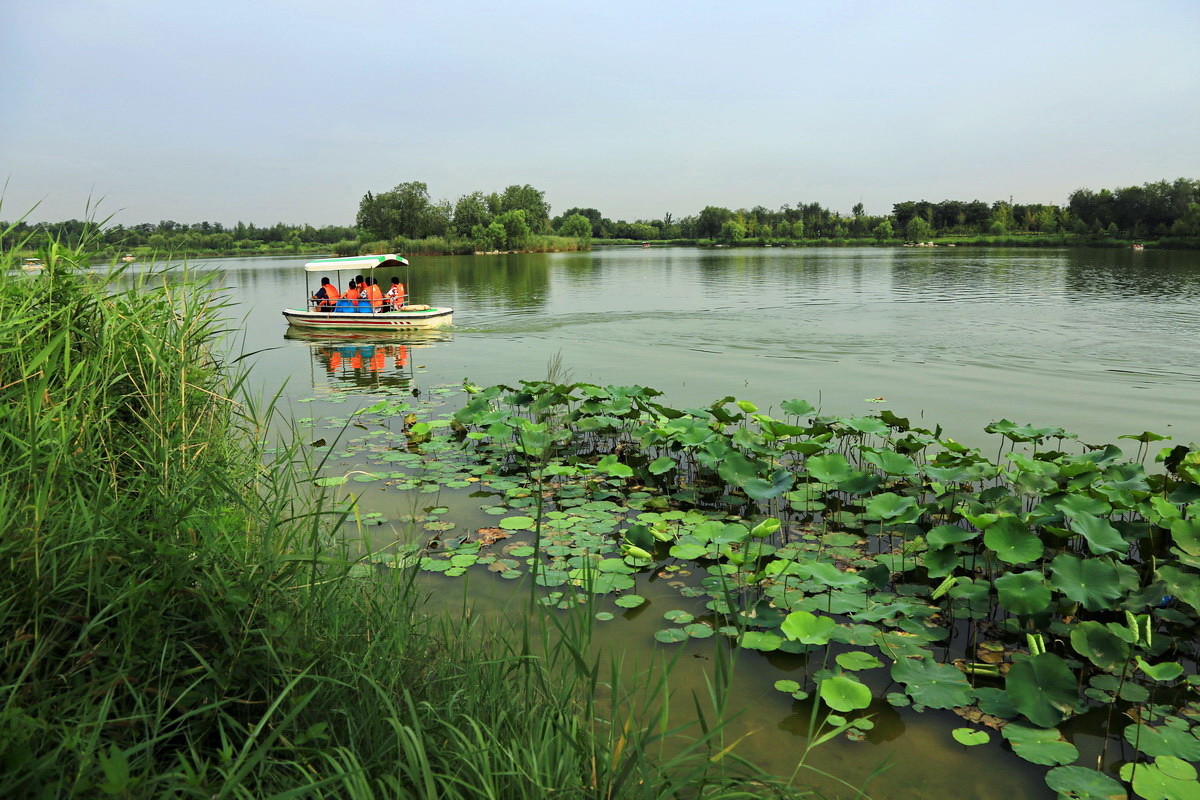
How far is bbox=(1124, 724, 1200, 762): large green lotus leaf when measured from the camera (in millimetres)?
2650

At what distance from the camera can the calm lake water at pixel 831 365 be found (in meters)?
2.94

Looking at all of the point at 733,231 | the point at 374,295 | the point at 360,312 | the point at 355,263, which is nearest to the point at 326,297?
the point at 355,263

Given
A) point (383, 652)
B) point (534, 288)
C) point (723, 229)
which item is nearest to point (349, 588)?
point (383, 652)

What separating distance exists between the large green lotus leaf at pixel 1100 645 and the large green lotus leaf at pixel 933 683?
50 centimetres

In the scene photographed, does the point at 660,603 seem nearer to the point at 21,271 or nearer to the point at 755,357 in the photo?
the point at 21,271

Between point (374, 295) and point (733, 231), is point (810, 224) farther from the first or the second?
point (374, 295)

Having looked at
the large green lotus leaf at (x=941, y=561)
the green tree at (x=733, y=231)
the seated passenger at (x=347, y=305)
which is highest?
the green tree at (x=733, y=231)

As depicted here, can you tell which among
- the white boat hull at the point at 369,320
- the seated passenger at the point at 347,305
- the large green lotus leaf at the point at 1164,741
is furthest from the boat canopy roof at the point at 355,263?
the large green lotus leaf at the point at 1164,741

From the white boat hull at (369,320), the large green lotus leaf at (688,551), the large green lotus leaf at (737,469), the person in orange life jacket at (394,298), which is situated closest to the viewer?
the large green lotus leaf at (688,551)

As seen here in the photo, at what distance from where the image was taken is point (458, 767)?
1.95 metres

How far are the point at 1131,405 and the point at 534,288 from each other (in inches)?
940

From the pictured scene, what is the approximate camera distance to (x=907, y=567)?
4.26 meters

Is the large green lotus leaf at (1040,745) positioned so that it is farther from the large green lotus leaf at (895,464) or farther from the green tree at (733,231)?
the green tree at (733,231)

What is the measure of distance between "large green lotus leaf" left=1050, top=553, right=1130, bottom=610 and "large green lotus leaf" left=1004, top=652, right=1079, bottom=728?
1.78 feet
